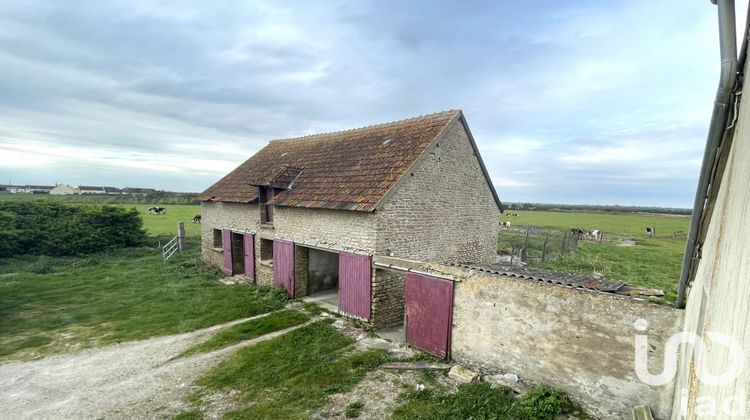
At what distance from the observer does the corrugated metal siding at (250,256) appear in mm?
17197

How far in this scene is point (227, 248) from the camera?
19.3 m

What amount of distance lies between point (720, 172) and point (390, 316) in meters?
9.53

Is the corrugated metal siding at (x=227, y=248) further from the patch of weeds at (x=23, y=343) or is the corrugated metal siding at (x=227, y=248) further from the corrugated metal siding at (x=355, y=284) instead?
the corrugated metal siding at (x=355, y=284)

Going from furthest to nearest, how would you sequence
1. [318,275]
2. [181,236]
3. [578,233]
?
[578,233], [181,236], [318,275]

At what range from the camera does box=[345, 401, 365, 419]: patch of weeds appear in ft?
22.6

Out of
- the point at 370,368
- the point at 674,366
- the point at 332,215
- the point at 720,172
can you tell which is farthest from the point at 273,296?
the point at 720,172

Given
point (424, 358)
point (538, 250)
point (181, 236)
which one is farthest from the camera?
point (538, 250)

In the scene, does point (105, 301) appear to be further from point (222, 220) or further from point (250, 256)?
point (222, 220)

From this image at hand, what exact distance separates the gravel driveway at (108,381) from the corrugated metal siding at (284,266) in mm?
3925

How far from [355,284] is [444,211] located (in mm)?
4458

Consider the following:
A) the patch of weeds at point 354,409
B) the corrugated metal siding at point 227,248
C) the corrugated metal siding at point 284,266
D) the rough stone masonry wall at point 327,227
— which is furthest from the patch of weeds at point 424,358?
the corrugated metal siding at point 227,248

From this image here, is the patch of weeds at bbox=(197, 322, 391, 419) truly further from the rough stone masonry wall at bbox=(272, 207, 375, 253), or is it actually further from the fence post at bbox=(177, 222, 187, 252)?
the fence post at bbox=(177, 222, 187, 252)

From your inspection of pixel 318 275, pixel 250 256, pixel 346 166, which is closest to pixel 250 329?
pixel 318 275

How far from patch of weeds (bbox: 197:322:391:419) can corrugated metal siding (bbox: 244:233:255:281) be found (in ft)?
23.9
